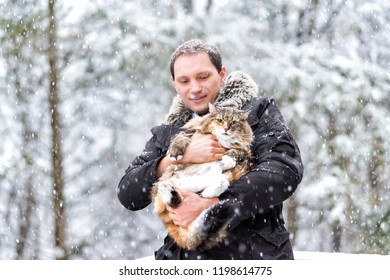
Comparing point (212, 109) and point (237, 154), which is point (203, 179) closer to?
point (237, 154)

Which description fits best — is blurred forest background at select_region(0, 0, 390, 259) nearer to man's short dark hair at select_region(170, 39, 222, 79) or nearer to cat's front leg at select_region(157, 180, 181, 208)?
man's short dark hair at select_region(170, 39, 222, 79)

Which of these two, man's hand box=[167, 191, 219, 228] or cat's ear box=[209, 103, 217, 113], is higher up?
cat's ear box=[209, 103, 217, 113]

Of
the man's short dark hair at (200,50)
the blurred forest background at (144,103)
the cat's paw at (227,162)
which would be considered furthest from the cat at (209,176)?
the blurred forest background at (144,103)

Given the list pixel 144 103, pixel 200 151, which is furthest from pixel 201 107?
pixel 144 103

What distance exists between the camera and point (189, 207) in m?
1.81

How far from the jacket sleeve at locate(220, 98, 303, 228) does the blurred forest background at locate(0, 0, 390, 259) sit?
487 centimetres

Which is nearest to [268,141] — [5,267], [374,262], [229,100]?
[229,100]

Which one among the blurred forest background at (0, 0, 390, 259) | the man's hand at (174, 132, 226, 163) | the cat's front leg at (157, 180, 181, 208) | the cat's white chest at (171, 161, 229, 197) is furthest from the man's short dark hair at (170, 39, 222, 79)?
the blurred forest background at (0, 0, 390, 259)

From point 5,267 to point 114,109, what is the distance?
→ 5.58 m

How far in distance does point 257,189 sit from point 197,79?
0.45 metres

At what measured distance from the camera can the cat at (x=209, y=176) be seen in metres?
1.75

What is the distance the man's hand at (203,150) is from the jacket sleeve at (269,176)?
126 millimetres

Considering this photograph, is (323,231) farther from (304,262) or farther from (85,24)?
(304,262)

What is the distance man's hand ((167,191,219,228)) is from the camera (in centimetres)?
179
